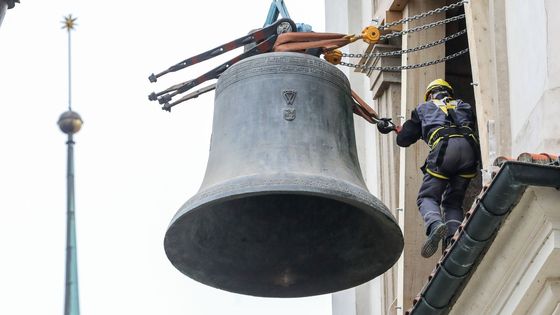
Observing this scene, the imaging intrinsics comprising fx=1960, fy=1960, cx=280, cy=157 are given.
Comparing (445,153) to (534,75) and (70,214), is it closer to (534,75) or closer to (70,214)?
(534,75)

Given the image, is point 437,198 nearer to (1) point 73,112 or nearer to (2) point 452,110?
(2) point 452,110

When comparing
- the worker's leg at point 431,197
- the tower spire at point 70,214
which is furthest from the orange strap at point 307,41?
the tower spire at point 70,214

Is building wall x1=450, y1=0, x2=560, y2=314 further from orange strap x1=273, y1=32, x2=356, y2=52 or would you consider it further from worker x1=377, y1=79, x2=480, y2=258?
orange strap x1=273, y1=32, x2=356, y2=52

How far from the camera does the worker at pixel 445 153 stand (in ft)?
37.2

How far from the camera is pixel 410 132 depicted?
11.5 m

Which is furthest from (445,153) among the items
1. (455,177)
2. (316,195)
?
(316,195)

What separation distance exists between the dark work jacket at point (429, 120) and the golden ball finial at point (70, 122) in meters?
3.27

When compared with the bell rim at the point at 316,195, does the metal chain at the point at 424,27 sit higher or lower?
higher

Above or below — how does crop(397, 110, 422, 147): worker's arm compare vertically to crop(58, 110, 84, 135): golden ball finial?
below

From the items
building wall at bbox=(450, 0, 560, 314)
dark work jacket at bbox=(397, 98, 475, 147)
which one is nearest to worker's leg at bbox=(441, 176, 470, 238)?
dark work jacket at bbox=(397, 98, 475, 147)

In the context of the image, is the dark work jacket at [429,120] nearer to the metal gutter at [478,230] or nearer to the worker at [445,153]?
the worker at [445,153]

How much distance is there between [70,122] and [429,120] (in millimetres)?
3515

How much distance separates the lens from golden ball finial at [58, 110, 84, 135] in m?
14.0

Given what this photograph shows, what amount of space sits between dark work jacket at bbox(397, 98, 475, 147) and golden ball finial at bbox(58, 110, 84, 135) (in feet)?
10.7
